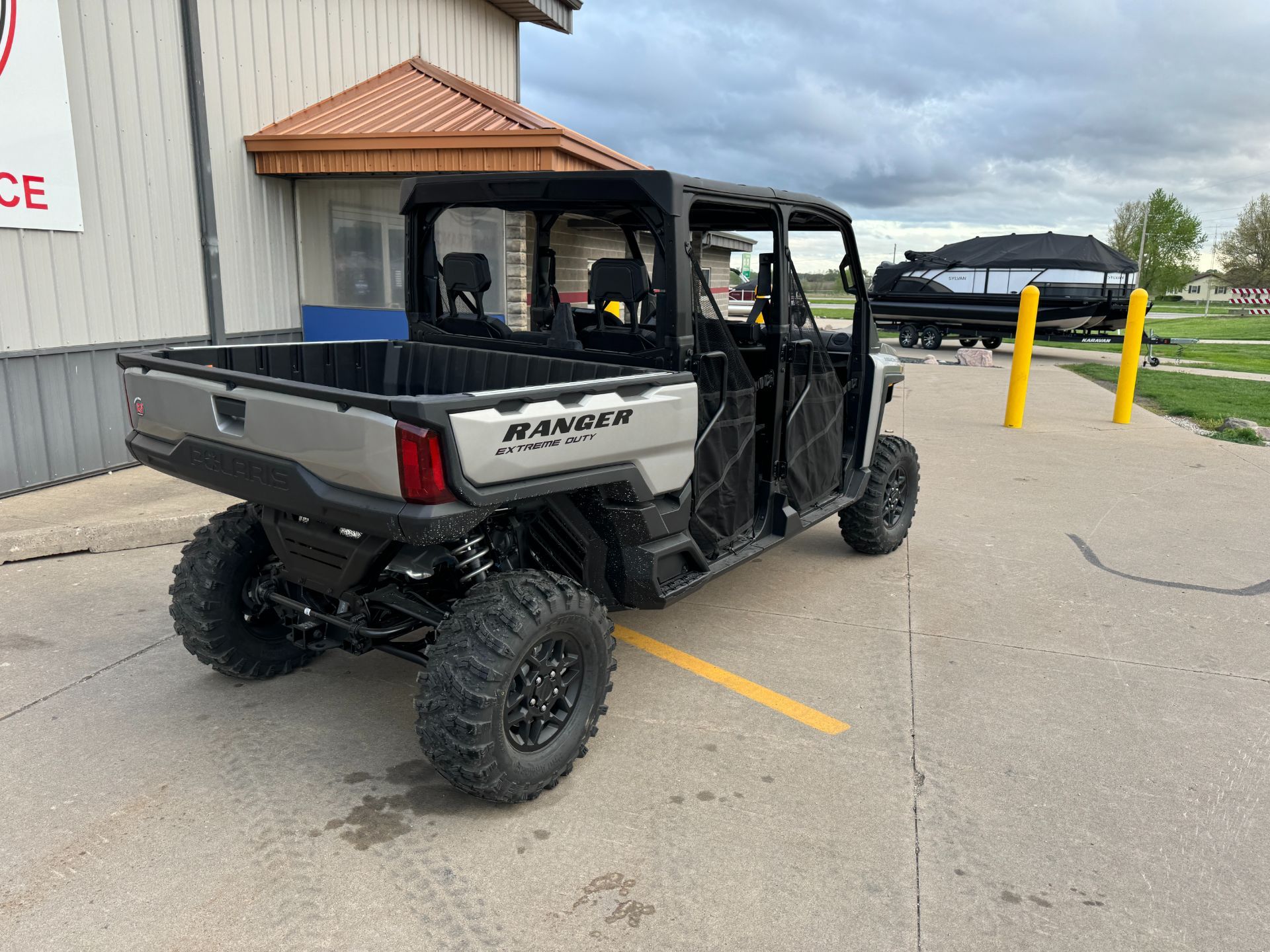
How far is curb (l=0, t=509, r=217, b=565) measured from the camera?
5.58 m

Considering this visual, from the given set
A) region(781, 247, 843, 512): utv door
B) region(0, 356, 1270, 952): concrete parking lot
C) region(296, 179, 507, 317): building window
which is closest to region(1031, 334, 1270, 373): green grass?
region(296, 179, 507, 317): building window

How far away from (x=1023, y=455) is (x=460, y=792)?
7998 mm

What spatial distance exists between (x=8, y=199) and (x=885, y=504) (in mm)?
6141

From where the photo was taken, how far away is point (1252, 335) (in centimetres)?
3091

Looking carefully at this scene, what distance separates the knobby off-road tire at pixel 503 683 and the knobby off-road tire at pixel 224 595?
117 cm

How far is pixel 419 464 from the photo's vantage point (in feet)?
9.02

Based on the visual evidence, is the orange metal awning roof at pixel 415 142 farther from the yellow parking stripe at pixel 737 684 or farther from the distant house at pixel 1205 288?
the distant house at pixel 1205 288

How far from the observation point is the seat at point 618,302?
3699 millimetres

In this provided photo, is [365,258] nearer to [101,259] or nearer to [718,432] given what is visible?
[101,259]

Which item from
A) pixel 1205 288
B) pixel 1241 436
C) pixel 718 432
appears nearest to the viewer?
pixel 718 432

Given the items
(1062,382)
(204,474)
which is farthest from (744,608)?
(1062,382)

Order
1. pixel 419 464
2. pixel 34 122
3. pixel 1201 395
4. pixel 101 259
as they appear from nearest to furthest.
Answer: pixel 419 464, pixel 34 122, pixel 101 259, pixel 1201 395

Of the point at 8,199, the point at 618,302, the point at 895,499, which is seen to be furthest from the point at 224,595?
the point at 8,199

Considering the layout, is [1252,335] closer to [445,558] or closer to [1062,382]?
[1062,382]
